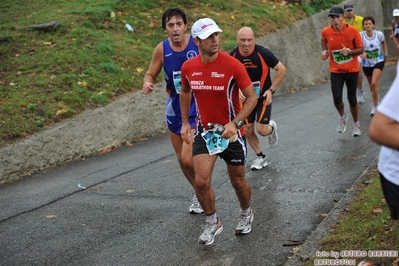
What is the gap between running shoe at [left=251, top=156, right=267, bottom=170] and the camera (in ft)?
29.9

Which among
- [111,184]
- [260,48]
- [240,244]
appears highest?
[260,48]

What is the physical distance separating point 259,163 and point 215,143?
3.26 metres

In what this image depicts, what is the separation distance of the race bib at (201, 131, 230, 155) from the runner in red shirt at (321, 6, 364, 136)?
16.9ft

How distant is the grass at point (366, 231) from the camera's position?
16.5 ft

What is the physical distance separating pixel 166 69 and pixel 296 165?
301cm

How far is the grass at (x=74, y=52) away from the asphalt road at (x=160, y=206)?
4.01 ft

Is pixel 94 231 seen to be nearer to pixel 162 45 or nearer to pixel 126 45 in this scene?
pixel 162 45

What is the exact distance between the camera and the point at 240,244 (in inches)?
240

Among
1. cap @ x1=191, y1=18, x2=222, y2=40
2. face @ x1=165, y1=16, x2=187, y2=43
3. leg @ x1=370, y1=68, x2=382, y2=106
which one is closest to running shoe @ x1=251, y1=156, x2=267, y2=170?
face @ x1=165, y1=16, x2=187, y2=43

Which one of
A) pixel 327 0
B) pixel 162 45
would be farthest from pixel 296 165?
pixel 327 0

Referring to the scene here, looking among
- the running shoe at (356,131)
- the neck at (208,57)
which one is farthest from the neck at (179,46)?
the running shoe at (356,131)

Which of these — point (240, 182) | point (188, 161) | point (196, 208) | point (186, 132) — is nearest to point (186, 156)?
point (188, 161)

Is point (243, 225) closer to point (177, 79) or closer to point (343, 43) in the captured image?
point (177, 79)

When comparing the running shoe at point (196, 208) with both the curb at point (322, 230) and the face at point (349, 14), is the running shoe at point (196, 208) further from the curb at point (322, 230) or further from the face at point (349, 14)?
the face at point (349, 14)
